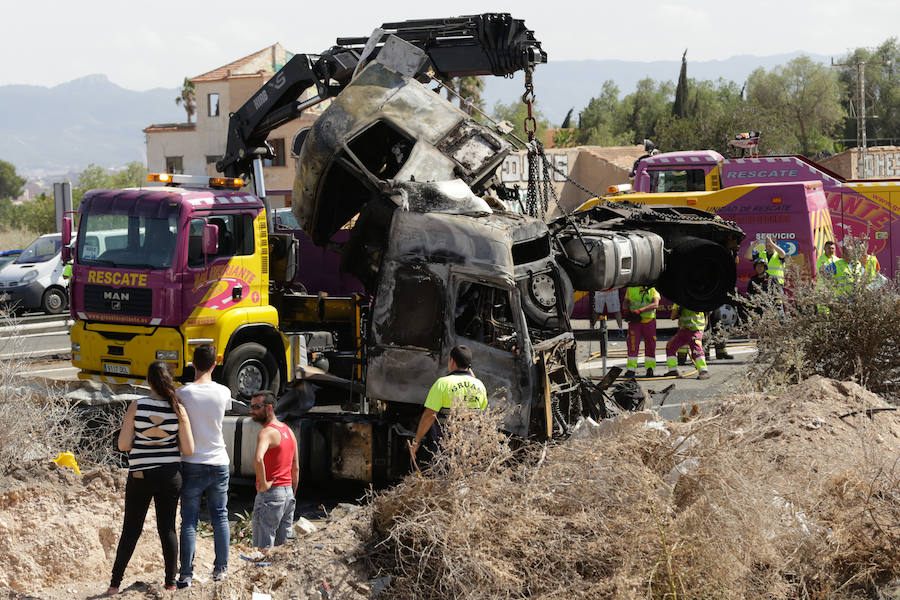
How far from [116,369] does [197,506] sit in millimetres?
4992

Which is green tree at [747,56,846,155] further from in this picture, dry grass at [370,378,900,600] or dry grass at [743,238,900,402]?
dry grass at [370,378,900,600]

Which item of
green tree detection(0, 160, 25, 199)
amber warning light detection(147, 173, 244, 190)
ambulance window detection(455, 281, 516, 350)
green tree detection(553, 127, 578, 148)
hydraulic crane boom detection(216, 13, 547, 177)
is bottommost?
ambulance window detection(455, 281, 516, 350)

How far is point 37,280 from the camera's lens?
2303 cm

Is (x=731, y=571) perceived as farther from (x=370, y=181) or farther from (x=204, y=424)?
(x=370, y=181)

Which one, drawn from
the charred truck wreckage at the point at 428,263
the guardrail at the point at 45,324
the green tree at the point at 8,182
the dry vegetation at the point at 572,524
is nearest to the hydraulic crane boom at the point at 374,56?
the charred truck wreckage at the point at 428,263

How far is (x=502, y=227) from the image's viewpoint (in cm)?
850

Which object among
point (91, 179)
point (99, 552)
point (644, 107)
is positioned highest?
point (644, 107)

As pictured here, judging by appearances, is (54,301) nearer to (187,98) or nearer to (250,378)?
(250,378)

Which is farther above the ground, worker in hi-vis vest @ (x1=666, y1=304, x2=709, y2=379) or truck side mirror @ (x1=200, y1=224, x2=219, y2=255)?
truck side mirror @ (x1=200, y1=224, x2=219, y2=255)

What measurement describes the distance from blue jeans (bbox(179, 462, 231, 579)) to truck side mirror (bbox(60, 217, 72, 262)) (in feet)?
19.8

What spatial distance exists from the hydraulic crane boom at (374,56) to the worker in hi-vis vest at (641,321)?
13.7 feet

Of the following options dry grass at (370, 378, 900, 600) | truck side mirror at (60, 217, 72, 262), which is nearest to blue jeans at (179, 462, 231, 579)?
dry grass at (370, 378, 900, 600)

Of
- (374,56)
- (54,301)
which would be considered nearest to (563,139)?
(54,301)

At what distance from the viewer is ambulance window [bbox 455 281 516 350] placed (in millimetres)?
8555
